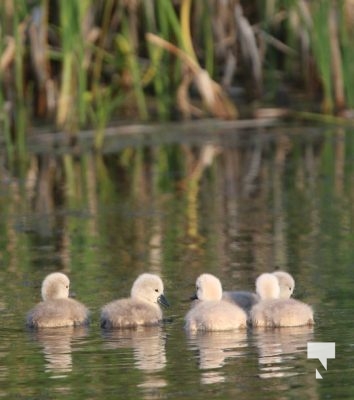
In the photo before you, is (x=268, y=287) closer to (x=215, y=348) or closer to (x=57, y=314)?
(x=215, y=348)

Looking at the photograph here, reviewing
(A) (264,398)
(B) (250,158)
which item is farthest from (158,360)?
(B) (250,158)

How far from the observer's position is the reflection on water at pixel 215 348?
21.5ft

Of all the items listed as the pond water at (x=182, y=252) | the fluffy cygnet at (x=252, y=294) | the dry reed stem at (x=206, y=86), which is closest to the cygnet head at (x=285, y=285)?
the fluffy cygnet at (x=252, y=294)

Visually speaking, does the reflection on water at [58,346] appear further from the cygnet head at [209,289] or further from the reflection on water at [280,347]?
the reflection on water at [280,347]

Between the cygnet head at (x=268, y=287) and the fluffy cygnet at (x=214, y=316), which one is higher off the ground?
the cygnet head at (x=268, y=287)

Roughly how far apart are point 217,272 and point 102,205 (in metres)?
3.10

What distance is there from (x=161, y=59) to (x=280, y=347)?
9.36 m

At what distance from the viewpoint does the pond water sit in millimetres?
6539

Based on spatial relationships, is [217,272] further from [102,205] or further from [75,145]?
[75,145]

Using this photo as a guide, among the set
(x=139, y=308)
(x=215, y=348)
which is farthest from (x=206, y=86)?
(x=215, y=348)

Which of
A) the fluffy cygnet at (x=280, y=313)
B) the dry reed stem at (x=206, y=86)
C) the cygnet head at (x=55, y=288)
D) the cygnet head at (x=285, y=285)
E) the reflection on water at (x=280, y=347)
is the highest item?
the dry reed stem at (x=206, y=86)

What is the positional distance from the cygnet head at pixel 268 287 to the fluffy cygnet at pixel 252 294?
0.13 m

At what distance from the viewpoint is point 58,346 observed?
7234 millimetres

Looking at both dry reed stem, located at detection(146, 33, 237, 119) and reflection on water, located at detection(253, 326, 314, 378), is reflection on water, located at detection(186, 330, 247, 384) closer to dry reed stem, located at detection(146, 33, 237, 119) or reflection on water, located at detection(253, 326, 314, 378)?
reflection on water, located at detection(253, 326, 314, 378)
